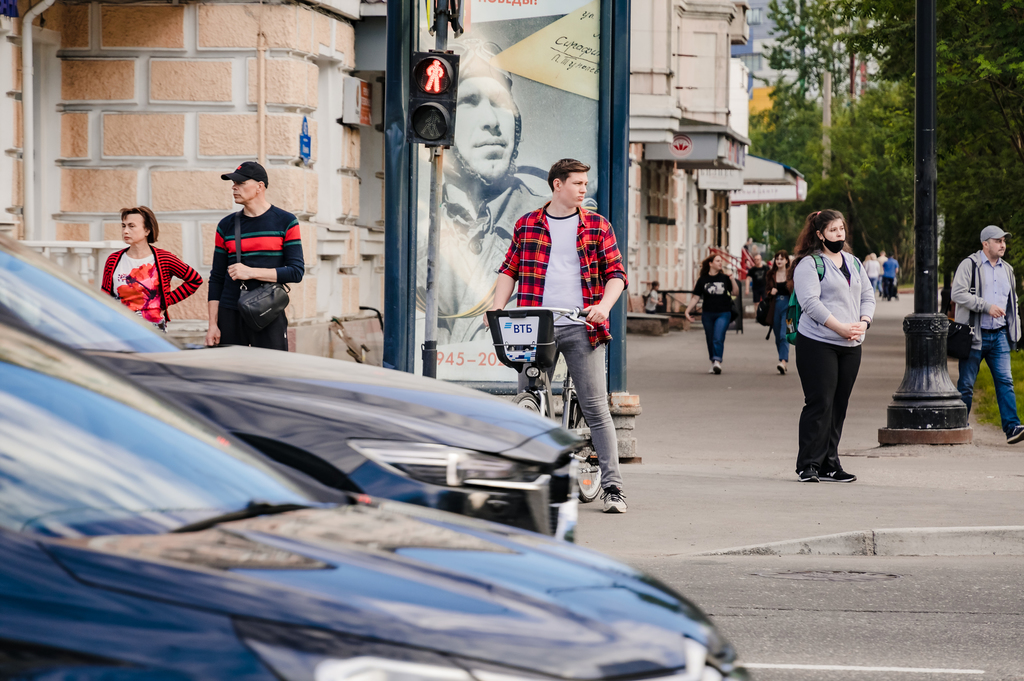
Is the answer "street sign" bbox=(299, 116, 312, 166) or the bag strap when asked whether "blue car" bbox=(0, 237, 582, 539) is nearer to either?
the bag strap

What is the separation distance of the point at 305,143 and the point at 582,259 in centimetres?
620

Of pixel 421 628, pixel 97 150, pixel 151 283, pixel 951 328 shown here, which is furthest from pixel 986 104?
pixel 421 628

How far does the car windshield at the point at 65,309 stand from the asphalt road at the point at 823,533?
246 cm

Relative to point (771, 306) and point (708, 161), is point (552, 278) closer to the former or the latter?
point (771, 306)

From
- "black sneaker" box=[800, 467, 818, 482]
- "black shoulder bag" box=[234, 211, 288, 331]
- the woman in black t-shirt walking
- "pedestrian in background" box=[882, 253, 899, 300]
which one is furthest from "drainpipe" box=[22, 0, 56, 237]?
"pedestrian in background" box=[882, 253, 899, 300]

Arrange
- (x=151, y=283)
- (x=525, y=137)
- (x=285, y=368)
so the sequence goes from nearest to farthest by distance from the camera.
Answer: (x=285, y=368) → (x=151, y=283) → (x=525, y=137)

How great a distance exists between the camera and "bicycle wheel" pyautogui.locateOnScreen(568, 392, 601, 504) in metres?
8.58

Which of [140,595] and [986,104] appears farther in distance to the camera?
[986,104]

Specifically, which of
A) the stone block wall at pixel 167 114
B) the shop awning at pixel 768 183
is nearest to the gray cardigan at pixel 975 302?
the stone block wall at pixel 167 114

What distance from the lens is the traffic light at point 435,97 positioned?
981 cm

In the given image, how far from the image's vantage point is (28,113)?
12.1m

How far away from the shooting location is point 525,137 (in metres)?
11.2

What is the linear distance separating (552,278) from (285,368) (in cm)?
335

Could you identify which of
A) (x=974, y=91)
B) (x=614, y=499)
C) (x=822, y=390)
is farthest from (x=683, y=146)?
(x=614, y=499)
